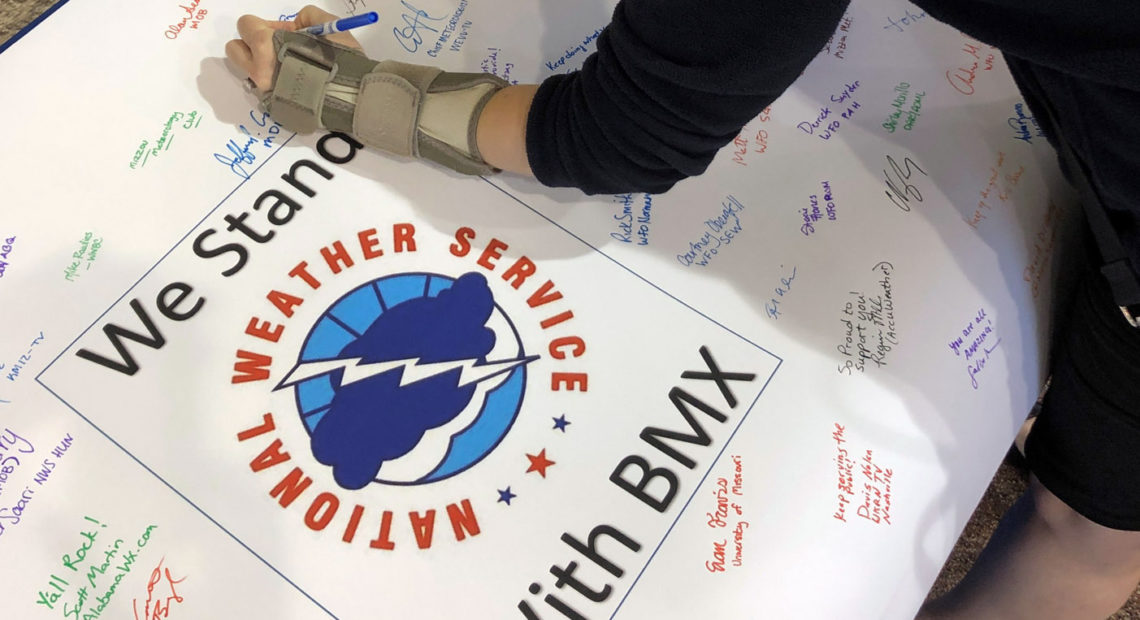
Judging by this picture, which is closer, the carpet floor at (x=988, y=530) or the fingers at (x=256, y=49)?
the fingers at (x=256, y=49)

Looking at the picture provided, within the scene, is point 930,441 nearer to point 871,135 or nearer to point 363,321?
point 871,135

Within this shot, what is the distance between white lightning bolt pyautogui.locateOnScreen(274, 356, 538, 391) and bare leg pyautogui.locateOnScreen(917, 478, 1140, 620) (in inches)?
16.6

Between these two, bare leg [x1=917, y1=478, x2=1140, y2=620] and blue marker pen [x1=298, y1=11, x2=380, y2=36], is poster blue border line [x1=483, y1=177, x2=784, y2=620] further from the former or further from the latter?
bare leg [x1=917, y1=478, x2=1140, y2=620]

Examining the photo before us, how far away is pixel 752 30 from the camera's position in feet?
1.12

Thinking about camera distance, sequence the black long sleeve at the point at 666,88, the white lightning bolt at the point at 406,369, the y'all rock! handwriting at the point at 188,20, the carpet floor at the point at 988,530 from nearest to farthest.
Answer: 1. the black long sleeve at the point at 666,88
2. the white lightning bolt at the point at 406,369
3. the y'all rock! handwriting at the point at 188,20
4. the carpet floor at the point at 988,530

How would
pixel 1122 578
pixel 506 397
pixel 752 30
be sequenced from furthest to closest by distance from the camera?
1. pixel 1122 578
2. pixel 506 397
3. pixel 752 30

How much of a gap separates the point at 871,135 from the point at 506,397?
0.33m

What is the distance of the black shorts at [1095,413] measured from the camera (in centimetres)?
47

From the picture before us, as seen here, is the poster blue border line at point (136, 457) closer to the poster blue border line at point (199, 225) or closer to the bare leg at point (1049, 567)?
the poster blue border line at point (199, 225)

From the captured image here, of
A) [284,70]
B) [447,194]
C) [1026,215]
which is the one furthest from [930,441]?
[284,70]

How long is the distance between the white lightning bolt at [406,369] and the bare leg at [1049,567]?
42 cm
